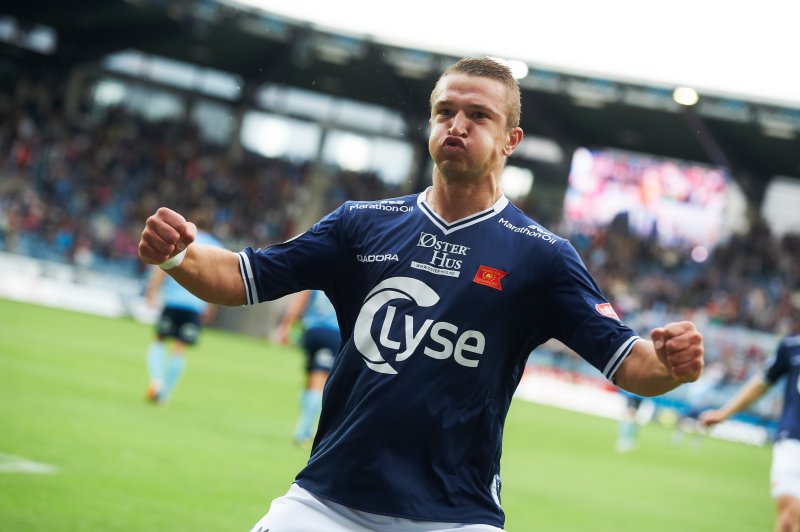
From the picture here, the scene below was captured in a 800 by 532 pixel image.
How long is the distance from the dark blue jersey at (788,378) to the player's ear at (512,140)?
4630 mm

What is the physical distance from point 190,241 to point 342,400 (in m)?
0.70

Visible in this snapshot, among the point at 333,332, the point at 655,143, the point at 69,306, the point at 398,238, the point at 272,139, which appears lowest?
the point at 69,306

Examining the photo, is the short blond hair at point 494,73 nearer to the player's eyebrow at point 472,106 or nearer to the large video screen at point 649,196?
the player's eyebrow at point 472,106

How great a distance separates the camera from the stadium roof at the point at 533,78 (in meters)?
35.2

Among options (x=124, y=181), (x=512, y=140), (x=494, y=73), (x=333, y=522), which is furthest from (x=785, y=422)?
(x=124, y=181)

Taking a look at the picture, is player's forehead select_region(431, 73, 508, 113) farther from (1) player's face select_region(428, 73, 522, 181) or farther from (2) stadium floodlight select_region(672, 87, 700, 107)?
(2) stadium floodlight select_region(672, 87, 700, 107)

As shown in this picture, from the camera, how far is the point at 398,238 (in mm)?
3361

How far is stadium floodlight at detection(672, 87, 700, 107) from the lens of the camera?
34.6 metres

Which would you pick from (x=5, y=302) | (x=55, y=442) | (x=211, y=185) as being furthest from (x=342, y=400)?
(x=211, y=185)

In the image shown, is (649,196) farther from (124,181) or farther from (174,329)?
(174,329)

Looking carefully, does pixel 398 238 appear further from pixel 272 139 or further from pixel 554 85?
pixel 272 139

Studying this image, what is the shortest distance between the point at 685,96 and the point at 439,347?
33.8 meters

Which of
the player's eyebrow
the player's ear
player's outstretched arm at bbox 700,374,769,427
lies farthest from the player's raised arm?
player's outstretched arm at bbox 700,374,769,427

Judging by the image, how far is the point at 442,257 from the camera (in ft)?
10.7
